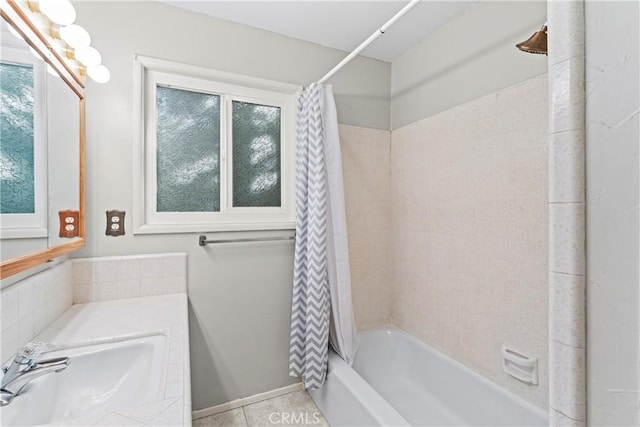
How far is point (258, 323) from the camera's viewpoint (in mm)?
1886

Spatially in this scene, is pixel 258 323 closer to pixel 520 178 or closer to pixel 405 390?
pixel 405 390

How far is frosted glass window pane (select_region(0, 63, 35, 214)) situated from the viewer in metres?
0.81

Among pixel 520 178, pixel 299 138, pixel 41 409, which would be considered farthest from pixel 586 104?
pixel 299 138

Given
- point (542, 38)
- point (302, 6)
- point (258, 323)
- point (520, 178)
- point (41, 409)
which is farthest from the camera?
point (258, 323)

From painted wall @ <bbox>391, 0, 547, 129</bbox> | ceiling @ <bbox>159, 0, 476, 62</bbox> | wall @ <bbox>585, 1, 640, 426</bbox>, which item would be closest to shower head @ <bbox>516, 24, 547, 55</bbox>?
painted wall @ <bbox>391, 0, 547, 129</bbox>

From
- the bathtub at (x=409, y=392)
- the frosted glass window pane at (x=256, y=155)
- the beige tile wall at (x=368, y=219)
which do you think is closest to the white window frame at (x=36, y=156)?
the frosted glass window pane at (x=256, y=155)

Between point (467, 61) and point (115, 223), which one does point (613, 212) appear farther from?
point (115, 223)

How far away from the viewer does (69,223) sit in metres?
1.28

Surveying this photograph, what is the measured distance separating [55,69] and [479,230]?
2065mm

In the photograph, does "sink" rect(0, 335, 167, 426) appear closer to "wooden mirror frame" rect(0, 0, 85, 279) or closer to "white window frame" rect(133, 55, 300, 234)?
"wooden mirror frame" rect(0, 0, 85, 279)

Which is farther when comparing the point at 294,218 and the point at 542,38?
the point at 294,218

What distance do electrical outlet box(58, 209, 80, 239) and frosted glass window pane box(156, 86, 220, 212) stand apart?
1.29 ft

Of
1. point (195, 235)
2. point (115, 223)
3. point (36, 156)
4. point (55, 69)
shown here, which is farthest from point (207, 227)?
point (55, 69)

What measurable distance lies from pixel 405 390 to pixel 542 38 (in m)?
2.01
